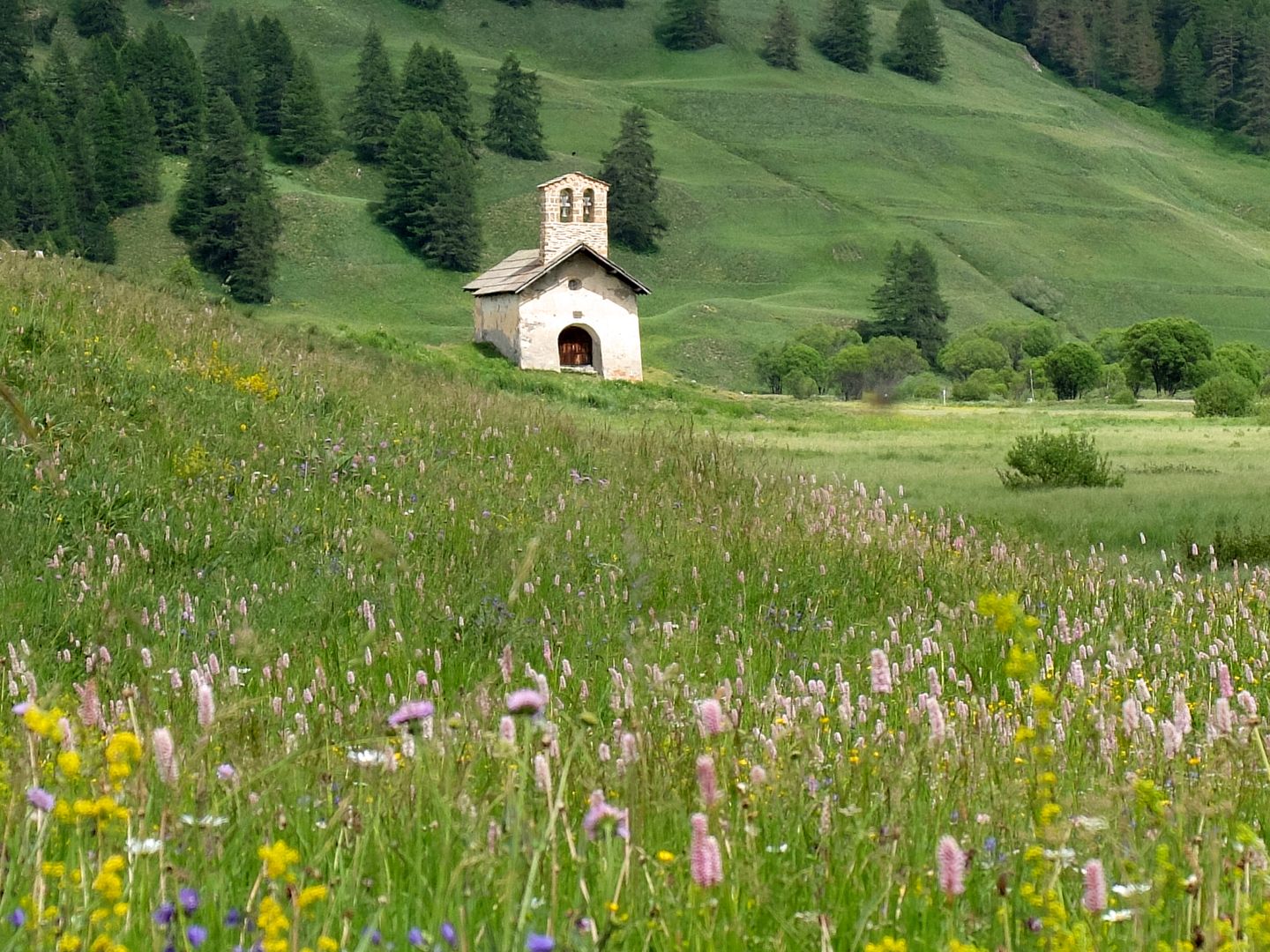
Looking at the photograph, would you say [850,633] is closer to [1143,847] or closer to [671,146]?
[1143,847]

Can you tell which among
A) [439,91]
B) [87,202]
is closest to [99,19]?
[439,91]

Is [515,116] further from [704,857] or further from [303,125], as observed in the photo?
[704,857]

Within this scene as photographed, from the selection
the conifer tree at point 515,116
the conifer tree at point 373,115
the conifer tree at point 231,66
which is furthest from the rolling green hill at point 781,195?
the conifer tree at point 231,66

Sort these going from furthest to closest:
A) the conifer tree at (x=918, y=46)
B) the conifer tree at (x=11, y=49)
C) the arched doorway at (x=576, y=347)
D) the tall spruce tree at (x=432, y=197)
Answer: the conifer tree at (x=918, y=46), the conifer tree at (x=11, y=49), the tall spruce tree at (x=432, y=197), the arched doorway at (x=576, y=347)

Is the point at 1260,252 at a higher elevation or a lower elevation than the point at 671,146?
lower

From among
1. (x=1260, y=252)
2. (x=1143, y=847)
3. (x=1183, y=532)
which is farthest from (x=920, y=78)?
(x=1143, y=847)

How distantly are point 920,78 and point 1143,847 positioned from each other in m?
194

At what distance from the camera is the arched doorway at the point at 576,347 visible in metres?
59.9

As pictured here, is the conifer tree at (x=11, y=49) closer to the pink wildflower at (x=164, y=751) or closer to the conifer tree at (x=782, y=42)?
the conifer tree at (x=782, y=42)

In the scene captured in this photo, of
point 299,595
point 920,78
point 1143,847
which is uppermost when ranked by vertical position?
point 920,78

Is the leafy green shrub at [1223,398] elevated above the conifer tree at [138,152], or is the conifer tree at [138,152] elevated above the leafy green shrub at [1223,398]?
the conifer tree at [138,152]

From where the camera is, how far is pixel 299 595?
7.32 meters

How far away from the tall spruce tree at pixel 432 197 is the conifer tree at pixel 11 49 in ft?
113

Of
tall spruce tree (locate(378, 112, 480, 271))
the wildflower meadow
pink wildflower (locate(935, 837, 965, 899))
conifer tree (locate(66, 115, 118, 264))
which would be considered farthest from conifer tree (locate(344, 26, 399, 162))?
pink wildflower (locate(935, 837, 965, 899))
